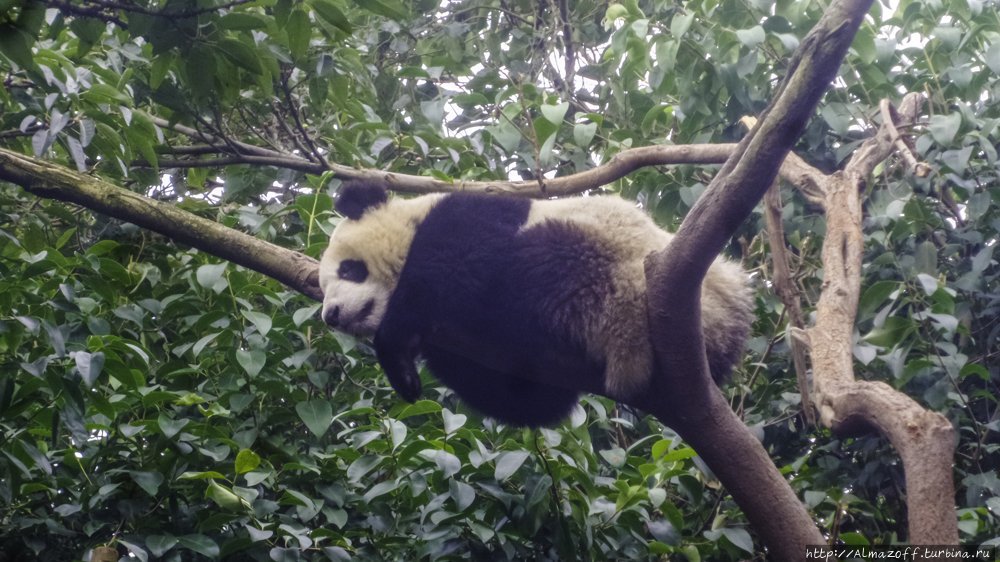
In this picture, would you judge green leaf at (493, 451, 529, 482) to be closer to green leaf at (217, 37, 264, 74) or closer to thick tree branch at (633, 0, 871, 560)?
thick tree branch at (633, 0, 871, 560)

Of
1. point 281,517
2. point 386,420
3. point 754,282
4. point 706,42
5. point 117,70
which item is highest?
point 706,42

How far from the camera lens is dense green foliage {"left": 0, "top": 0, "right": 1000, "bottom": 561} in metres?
3.77

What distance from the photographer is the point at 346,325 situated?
439cm

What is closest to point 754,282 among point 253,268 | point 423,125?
point 423,125

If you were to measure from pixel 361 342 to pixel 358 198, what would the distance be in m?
0.79

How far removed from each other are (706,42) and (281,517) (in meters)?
3.42

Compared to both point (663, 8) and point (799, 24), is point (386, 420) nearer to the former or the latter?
point (799, 24)

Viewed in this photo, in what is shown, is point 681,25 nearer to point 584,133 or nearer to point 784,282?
point 584,133

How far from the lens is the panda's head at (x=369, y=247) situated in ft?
14.9

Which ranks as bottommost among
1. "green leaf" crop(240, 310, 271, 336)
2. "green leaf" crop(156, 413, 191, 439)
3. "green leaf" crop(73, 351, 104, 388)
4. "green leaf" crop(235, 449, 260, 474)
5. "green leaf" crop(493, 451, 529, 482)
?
"green leaf" crop(235, 449, 260, 474)

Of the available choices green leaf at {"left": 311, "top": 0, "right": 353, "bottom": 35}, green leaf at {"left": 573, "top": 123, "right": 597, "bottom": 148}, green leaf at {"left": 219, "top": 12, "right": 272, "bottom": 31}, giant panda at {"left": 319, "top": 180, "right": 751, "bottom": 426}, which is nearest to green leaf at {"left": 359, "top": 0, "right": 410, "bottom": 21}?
green leaf at {"left": 311, "top": 0, "right": 353, "bottom": 35}

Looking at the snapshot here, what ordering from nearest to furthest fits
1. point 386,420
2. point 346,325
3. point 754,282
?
point 386,420
point 346,325
point 754,282

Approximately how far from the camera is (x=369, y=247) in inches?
187

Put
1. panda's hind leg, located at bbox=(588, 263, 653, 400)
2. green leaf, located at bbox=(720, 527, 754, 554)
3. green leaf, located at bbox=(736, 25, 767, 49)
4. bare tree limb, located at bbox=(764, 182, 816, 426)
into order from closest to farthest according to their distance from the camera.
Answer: panda's hind leg, located at bbox=(588, 263, 653, 400) < green leaf, located at bbox=(720, 527, 754, 554) < bare tree limb, located at bbox=(764, 182, 816, 426) < green leaf, located at bbox=(736, 25, 767, 49)
